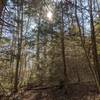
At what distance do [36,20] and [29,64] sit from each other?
4439 mm

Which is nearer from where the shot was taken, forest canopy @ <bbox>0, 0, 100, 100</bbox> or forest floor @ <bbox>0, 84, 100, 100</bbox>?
forest floor @ <bbox>0, 84, 100, 100</bbox>

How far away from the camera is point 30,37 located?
1515 cm

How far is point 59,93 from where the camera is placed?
13156 millimetres

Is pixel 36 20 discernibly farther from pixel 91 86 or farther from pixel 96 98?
pixel 96 98

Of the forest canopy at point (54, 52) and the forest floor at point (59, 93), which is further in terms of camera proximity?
the forest canopy at point (54, 52)

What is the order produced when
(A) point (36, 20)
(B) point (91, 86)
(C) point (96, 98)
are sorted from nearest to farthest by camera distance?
(C) point (96, 98) < (B) point (91, 86) < (A) point (36, 20)

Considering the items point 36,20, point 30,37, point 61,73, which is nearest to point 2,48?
point 30,37

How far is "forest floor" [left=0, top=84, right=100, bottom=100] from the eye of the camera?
1218cm

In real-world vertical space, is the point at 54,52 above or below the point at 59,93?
above

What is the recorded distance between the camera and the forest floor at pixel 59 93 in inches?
480

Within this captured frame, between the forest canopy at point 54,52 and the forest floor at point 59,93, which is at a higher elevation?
the forest canopy at point 54,52

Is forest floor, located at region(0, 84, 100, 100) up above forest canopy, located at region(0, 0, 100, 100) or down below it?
below

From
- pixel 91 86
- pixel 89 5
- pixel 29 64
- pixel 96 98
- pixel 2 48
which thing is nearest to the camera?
pixel 2 48

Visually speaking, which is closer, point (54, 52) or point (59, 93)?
point (59, 93)
